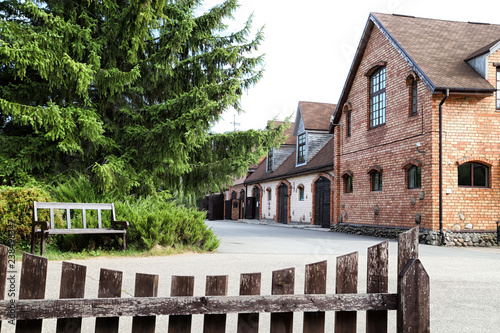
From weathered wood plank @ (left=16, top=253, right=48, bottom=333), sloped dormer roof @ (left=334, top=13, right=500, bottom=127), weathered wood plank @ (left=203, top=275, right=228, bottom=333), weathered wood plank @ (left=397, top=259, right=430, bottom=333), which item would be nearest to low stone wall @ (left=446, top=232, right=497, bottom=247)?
sloped dormer roof @ (left=334, top=13, right=500, bottom=127)

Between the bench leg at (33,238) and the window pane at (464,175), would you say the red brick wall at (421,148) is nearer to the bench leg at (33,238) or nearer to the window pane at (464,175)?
the window pane at (464,175)

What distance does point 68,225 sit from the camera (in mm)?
9445

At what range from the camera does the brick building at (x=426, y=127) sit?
619 inches

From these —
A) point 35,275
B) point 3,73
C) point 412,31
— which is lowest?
point 35,275

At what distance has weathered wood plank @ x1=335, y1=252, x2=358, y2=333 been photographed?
2445 mm

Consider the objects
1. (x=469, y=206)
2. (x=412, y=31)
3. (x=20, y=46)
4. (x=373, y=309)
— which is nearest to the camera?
(x=373, y=309)

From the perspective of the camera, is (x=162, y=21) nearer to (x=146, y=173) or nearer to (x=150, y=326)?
(x=146, y=173)

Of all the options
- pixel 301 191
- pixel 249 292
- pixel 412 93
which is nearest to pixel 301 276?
pixel 249 292

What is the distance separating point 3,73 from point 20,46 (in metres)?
2.03

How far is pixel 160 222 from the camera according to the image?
10.1m

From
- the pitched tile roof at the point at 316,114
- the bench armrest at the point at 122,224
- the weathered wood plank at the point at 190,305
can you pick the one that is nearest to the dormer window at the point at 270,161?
the pitched tile roof at the point at 316,114

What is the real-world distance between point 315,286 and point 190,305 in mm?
639

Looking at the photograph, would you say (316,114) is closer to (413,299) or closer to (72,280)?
(413,299)

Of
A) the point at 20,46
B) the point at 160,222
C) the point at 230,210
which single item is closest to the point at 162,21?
the point at 20,46
